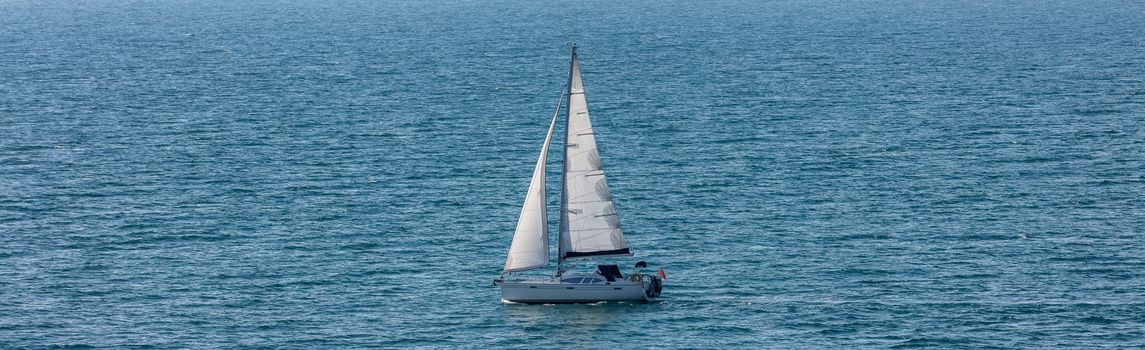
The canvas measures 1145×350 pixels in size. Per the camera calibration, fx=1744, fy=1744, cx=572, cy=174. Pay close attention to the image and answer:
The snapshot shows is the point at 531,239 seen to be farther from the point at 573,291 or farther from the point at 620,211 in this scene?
the point at 620,211

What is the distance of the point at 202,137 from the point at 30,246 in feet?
131

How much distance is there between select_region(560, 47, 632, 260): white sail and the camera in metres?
102

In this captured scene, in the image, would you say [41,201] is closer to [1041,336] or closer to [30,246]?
[30,246]

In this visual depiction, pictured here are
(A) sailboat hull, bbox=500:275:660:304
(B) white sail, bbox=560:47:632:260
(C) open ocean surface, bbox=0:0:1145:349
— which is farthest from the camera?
(A) sailboat hull, bbox=500:275:660:304

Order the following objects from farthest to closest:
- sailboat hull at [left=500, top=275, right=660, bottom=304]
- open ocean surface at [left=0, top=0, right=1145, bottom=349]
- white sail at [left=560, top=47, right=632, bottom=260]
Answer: sailboat hull at [left=500, top=275, right=660, bottom=304], white sail at [left=560, top=47, right=632, bottom=260], open ocean surface at [left=0, top=0, right=1145, bottom=349]

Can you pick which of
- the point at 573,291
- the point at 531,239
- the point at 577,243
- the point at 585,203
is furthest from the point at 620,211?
the point at 573,291

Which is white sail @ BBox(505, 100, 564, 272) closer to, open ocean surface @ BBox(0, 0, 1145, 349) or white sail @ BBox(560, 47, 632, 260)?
white sail @ BBox(560, 47, 632, 260)

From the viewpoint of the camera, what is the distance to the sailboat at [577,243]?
338ft

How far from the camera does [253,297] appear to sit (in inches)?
4262

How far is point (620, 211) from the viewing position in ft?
424

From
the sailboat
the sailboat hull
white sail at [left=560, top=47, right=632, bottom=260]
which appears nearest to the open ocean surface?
the sailboat hull

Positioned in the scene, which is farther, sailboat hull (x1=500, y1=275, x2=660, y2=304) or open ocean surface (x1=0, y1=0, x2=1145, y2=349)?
sailboat hull (x1=500, y1=275, x2=660, y2=304)

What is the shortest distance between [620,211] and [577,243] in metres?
24.7

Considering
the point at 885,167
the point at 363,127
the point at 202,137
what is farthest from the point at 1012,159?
the point at 202,137
